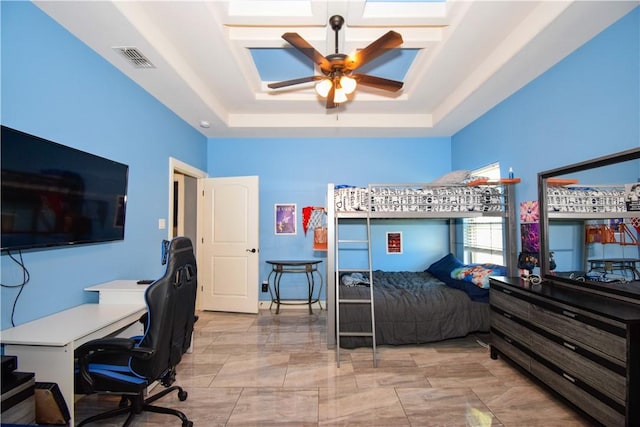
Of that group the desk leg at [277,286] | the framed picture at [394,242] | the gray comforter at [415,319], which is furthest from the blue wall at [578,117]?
the desk leg at [277,286]

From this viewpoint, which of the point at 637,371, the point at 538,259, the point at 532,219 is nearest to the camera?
the point at 637,371

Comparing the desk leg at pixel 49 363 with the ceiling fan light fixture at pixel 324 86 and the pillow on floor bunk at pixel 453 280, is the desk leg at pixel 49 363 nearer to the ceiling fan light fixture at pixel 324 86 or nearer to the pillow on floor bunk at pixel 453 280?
the ceiling fan light fixture at pixel 324 86

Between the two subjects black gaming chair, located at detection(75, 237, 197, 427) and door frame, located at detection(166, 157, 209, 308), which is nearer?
black gaming chair, located at detection(75, 237, 197, 427)

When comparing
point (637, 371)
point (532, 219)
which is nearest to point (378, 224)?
point (532, 219)

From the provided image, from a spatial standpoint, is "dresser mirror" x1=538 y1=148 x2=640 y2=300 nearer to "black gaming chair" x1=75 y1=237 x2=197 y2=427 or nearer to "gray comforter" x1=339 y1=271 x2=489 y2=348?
"gray comforter" x1=339 y1=271 x2=489 y2=348

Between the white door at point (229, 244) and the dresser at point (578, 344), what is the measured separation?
318 centimetres

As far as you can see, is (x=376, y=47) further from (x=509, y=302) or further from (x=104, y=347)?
(x=104, y=347)

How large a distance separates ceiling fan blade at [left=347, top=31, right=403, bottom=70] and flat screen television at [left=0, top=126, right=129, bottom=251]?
84.0 inches

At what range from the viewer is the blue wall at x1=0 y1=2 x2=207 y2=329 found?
1742 mm

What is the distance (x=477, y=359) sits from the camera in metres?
2.78

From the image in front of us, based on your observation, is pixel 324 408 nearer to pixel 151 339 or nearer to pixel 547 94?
pixel 151 339

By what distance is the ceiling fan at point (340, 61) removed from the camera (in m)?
2.12

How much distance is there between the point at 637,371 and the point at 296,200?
3947 millimetres

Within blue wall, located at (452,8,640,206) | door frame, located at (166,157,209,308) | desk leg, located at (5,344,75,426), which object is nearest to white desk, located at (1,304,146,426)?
desk leg, located at (5,344,75,426)
